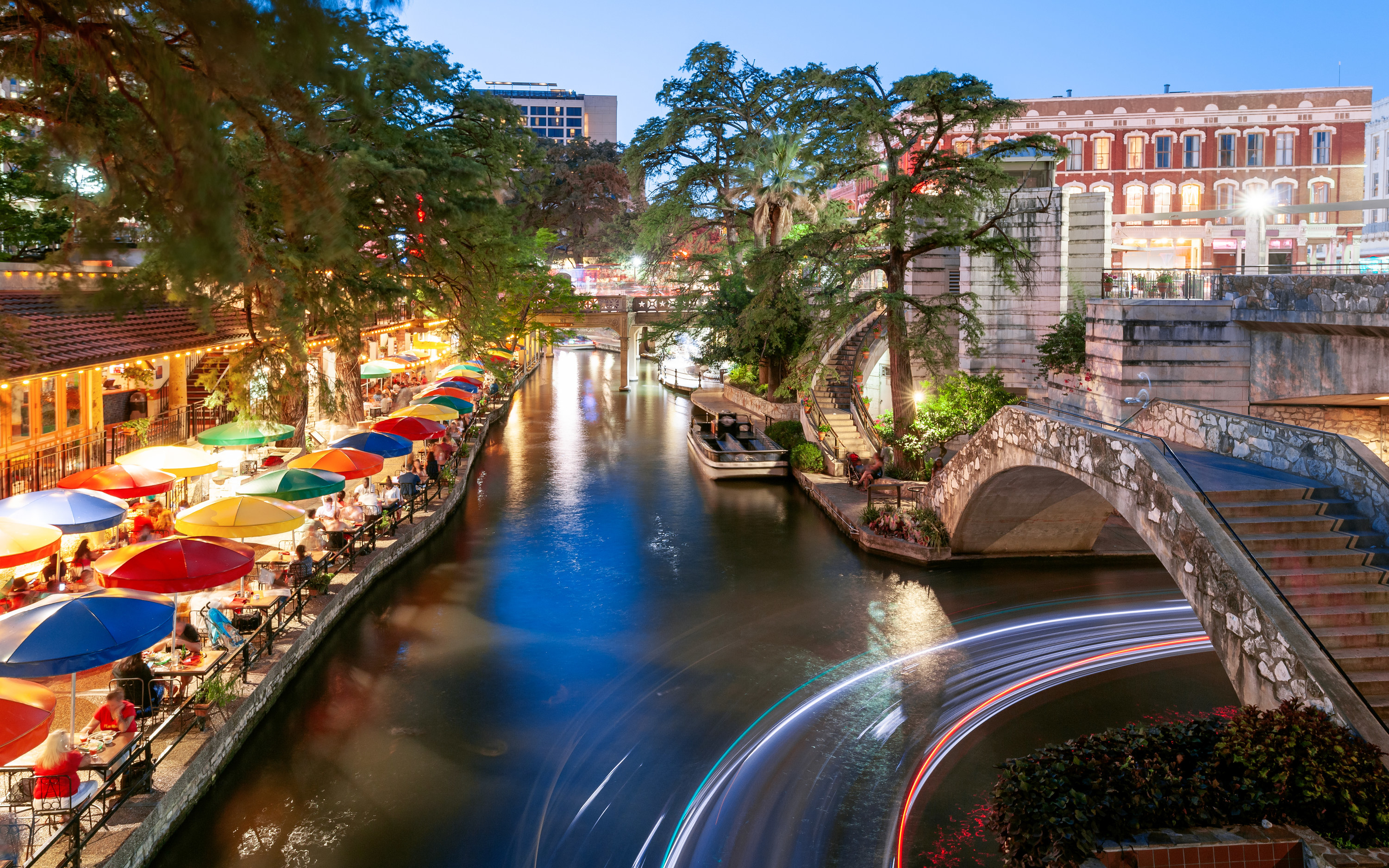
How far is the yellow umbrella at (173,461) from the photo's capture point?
1838 cm

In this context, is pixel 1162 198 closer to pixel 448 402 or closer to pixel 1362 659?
pixel 448 402

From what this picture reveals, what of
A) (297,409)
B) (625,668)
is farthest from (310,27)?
(297,409)

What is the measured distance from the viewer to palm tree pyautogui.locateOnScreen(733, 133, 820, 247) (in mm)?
39156

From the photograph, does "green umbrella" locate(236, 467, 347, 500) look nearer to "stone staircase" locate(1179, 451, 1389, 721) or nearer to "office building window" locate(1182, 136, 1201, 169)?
"stone staircase" locate(1179, 451, 1389, 721)

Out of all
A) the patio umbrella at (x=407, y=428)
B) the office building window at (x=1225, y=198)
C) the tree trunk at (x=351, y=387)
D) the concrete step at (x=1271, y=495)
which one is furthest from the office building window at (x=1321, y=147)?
the tree trunk at (x=351, y=387)

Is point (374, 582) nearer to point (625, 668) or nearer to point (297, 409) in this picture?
point (625, 668)

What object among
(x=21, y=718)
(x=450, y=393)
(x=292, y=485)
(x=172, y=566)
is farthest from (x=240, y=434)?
(x=21, y=718)

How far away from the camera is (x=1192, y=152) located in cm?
5178

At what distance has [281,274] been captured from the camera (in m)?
15.2

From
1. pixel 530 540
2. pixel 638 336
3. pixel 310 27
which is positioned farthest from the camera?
pixel 638 336

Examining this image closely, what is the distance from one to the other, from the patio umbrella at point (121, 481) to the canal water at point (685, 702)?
4.34 m

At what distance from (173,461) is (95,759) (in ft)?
33.3

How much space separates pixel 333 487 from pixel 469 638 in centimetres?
444

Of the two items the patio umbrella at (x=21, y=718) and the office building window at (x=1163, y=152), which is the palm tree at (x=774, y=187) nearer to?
the office building window at (x=1163, y=152)
